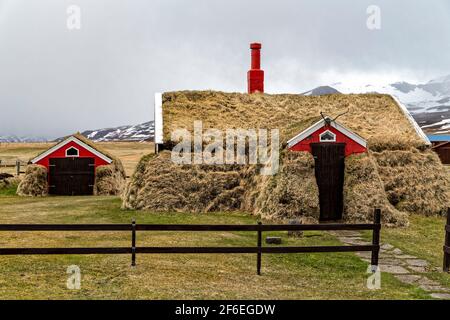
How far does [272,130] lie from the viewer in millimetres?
24266

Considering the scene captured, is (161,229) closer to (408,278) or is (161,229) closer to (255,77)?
(408,278)

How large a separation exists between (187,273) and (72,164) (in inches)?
933

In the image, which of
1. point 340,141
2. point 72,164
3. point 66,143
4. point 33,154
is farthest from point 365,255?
point 33,154

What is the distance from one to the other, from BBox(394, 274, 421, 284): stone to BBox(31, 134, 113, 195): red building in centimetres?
2499

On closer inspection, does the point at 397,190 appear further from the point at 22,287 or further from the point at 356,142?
the point at 22,287

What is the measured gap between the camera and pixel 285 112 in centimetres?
2912

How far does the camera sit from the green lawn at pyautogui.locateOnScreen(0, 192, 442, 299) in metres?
9.64

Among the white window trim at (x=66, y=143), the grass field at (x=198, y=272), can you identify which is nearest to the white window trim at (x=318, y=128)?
the grass field at (x=198, y=272)

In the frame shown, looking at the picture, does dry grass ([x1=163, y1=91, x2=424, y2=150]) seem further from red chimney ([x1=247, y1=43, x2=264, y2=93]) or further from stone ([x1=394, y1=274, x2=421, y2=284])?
stone ([x1=394, y1=274, x2=421, y2=284])

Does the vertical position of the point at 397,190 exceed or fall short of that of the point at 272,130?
it falls short

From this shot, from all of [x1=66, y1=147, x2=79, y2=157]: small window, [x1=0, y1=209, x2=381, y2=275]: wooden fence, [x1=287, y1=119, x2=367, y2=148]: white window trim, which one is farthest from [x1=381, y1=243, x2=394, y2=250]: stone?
[x1=66, y1=147, x2=79, y2=157]: small window

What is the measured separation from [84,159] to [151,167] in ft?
38.4

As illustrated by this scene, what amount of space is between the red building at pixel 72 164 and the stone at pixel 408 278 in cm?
2499
